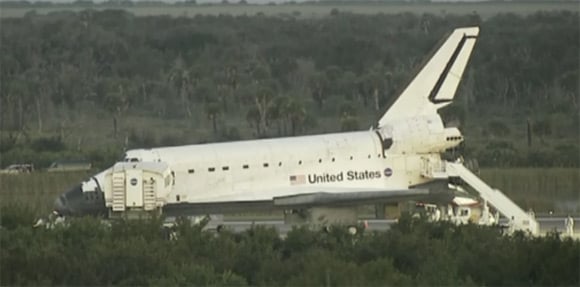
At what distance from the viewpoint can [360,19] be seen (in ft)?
398

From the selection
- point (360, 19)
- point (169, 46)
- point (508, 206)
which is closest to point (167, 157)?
point (508, 206)

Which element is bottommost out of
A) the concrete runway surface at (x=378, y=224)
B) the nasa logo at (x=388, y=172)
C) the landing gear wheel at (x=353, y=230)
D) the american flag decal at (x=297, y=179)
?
the landing gear wheel at (x=353, y=230)

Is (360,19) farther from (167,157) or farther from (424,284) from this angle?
(424,284)

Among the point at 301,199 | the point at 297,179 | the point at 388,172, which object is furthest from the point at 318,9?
the point at 301,199

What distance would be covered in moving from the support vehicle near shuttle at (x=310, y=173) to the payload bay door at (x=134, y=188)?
0.02 metres

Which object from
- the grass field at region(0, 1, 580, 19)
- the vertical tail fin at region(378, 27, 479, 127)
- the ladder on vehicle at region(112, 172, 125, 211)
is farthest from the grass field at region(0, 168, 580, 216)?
the grass field at region(0, 1, 580, 19)

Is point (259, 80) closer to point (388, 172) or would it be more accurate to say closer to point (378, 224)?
point (388, 172)

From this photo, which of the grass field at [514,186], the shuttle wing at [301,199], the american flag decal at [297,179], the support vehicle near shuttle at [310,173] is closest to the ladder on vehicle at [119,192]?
the support vehicle near shuttle at [310,173]

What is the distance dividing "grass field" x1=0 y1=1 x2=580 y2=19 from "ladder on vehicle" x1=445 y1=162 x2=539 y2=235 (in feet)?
255

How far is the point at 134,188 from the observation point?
3978 cm

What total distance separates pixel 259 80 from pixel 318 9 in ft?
250

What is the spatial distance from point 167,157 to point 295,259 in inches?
479

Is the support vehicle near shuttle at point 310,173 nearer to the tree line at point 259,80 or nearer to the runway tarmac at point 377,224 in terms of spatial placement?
the runway tarmac at point 377,224

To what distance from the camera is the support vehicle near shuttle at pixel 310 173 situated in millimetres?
40125
